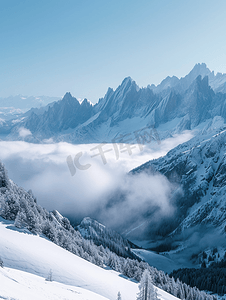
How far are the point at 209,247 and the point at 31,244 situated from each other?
565ft

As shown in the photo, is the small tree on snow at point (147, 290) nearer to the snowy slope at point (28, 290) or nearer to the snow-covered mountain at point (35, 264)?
the snow-covered mountain at point (35, 264)

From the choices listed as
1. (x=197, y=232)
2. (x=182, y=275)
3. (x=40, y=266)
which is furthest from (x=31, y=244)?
(x=197, y=232)

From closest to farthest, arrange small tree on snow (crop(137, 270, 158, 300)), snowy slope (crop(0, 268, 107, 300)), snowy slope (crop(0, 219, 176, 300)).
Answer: snowy slope (crop(0, 268, 107, 300))
small tree on snow (crop(137, 270, 158, 300))
snowy slope (crop(0, 219, 176, 300))

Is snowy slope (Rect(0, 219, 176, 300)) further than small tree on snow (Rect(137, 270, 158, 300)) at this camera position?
Yes

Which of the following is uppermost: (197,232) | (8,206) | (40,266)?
(197,232)

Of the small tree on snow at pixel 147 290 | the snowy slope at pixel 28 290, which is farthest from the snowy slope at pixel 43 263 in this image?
the small tree on snow at pixel 147 290

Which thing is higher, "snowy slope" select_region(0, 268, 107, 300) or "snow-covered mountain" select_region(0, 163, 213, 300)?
"snow-covered mountain" select_region(0, 163, 213, 300)

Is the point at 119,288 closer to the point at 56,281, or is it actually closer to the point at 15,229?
the point at 56,281

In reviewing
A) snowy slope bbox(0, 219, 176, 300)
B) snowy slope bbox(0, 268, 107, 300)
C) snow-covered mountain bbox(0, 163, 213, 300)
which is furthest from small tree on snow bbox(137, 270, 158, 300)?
snowy slope bbox(0, 268, 107, 300)

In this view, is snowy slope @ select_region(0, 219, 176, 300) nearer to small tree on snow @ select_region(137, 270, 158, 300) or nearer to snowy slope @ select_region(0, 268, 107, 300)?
snowy slope @ select_region(0, 268, 107, 300)

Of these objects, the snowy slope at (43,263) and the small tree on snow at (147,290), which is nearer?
the small tree on snow at (147,290)

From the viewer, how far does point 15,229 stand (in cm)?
4391

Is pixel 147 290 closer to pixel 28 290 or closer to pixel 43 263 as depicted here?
pixel 43 263

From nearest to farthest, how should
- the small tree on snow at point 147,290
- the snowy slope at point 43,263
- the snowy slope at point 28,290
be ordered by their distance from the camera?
the snowy slope at point 28,290, the small tree on snow at point 147,290, the snowy slope at point 43,263
